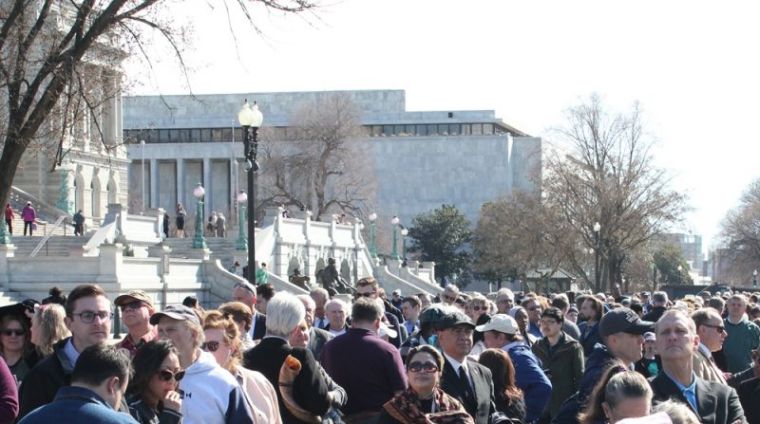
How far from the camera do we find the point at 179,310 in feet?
28.3

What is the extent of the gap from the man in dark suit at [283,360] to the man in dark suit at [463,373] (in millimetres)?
819

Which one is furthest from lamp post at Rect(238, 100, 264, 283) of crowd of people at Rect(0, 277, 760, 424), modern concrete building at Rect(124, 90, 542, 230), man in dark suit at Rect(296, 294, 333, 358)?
modern concrete building at Rect(124, 90, 542, 230)

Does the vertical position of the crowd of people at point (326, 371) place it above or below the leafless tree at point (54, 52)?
below

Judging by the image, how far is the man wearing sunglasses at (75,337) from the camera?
824 cm

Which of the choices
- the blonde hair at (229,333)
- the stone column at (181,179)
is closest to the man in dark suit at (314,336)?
the blonde hair at (229,333)

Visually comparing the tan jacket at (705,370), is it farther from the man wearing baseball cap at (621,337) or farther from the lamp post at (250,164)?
the lamp post at (250,164)

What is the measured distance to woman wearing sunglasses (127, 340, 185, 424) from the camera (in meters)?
7.73

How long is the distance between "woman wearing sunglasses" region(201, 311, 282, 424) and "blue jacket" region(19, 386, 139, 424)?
6.27ft

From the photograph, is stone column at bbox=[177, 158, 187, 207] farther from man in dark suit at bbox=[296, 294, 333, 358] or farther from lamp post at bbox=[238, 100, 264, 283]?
man in dark suit at bbox=[296, 294, 333, 358]

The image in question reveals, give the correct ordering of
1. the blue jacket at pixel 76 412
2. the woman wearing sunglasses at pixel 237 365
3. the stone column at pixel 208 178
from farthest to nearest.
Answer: the stone column at pixel 208 178 < the woman wearing sunglasses at pixel 237 365 < the blue jacket at pixel 76 412

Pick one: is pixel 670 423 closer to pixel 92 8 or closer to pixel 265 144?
pixel 92 8

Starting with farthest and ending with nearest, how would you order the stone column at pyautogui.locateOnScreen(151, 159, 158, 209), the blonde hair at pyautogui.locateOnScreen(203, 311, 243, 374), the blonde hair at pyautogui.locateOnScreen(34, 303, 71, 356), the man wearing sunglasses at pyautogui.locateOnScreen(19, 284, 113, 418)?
the stone column at pyautogui.locateOnScreen(151, 159, 158, 209) → the blonde hair at pyautogui.locateOnScreen(34, 303, 71, 356) → the blonde hair at pyautogui.locateOnScreen(203, 311, 243, 374) → the man wearing sunglasses at pyautogui.locateOnScreen(19, 284, 113, 418)

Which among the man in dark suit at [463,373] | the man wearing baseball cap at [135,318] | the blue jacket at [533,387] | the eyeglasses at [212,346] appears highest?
the man wearing baseball cap at [135,318]

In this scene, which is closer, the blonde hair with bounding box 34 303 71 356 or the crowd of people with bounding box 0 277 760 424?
the crowd of people with bounding box 0 277 760 424
